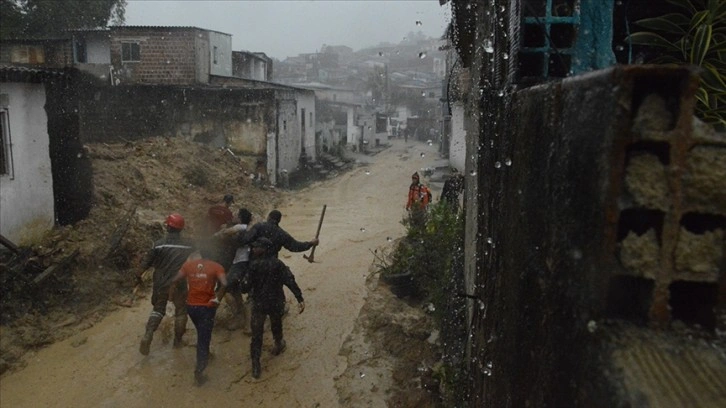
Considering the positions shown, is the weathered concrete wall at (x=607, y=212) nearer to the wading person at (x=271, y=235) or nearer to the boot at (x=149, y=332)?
the wading person at (x=271, y=235)

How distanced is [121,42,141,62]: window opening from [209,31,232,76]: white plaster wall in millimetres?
2885

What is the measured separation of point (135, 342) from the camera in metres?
7.30

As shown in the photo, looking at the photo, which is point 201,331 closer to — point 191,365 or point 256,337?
point 256,337

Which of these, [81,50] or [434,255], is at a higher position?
[81,50]

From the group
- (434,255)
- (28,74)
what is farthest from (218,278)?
(28,74)

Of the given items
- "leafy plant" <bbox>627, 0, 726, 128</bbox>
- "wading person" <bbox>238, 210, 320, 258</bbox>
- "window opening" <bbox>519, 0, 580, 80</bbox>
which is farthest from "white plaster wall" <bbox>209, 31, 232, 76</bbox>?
"leafy plant" <bbox>627, 0, 726, 128</bbox>

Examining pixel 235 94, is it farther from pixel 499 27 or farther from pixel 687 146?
pixel 687 146

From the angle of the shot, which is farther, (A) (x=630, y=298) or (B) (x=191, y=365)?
(B) (x=191, y=365)

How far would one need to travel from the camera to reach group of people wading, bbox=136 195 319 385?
617cm

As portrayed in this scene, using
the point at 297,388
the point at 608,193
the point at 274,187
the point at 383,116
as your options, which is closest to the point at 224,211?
the point at 297,388

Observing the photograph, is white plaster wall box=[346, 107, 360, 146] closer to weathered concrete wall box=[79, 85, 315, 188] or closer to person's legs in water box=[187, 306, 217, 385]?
weathered concrete wall box=[79, 85, 315, 188]

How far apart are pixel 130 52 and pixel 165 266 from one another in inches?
747

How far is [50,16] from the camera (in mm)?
27531

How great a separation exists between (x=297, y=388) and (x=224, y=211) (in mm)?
2715
